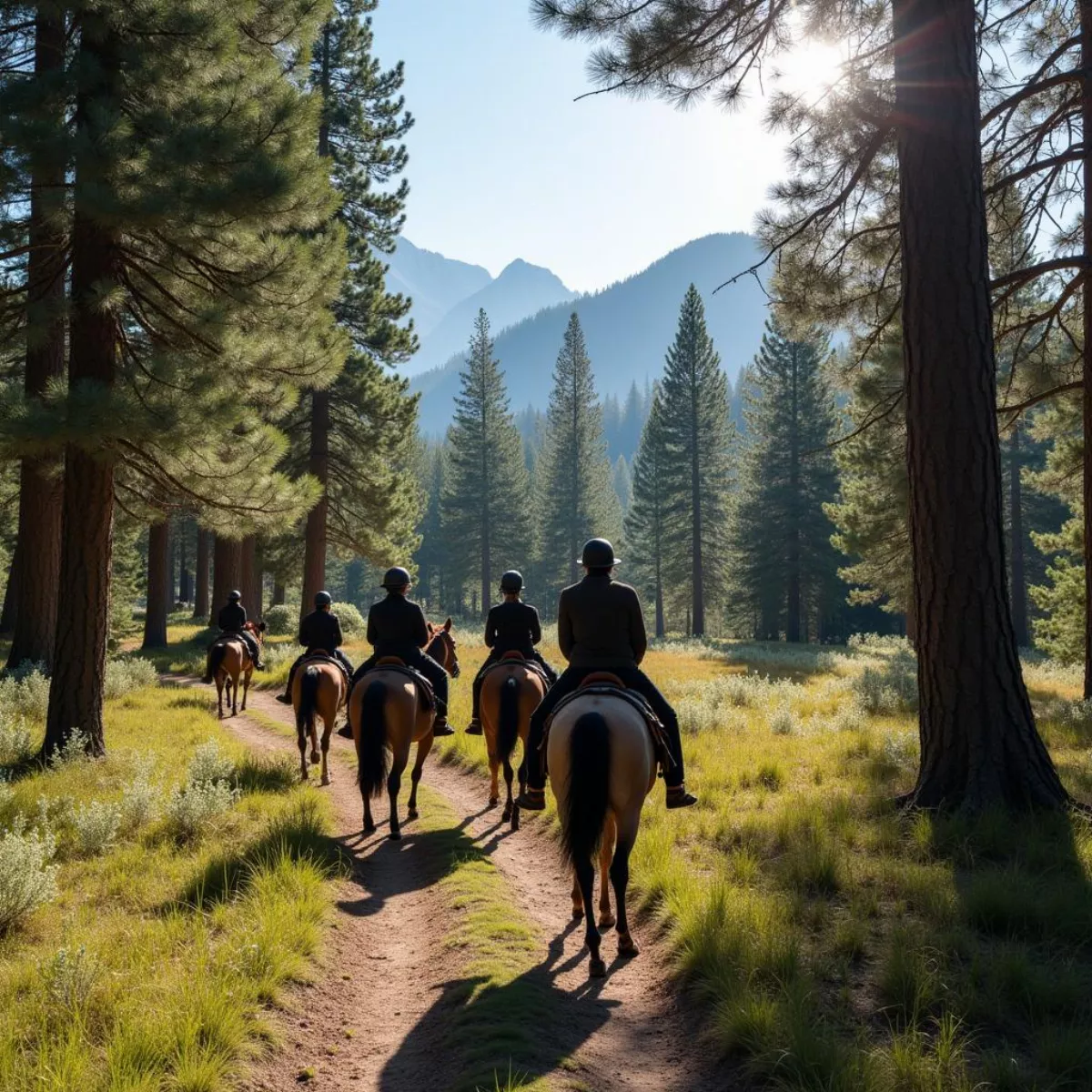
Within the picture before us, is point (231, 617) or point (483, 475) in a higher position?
point (483, 475)

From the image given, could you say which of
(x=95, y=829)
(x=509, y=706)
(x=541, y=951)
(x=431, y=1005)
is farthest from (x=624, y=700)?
(x=95, y=829)

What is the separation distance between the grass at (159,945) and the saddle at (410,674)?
5.29 feet

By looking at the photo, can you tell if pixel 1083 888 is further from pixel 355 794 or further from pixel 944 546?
pixel 355 794

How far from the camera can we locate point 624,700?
17.6 feet

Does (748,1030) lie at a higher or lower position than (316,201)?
lower

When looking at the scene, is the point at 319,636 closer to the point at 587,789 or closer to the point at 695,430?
the point at 587,789

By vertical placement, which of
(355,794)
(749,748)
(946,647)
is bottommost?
(355,794)

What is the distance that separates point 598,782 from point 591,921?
971 mm

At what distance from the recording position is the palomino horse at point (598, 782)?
4.89m

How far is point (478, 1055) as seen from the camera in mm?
3811

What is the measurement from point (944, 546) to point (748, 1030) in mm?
4659

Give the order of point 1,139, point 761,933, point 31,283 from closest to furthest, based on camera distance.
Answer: point 761,933 → point 1,139 → point 31,283

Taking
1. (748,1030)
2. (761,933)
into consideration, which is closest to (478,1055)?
(748,1030)

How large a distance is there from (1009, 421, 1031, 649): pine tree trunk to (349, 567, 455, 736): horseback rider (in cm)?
3853
